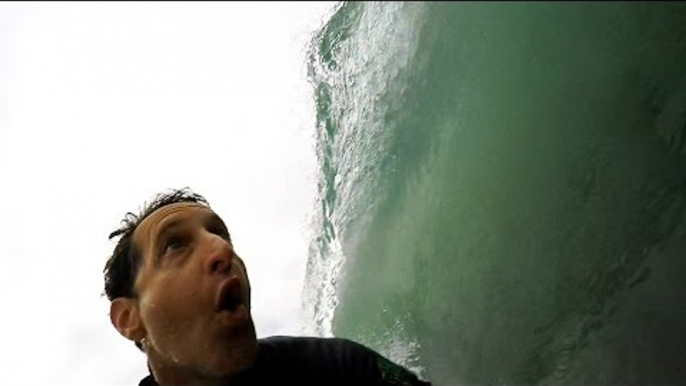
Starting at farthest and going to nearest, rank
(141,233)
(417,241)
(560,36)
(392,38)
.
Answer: (417,241)
(392,38)
(560,36)
(141,233)

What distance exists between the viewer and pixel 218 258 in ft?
4.04

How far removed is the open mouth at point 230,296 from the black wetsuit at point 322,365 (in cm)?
11

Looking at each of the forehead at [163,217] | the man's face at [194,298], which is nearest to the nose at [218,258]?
the man's face at [194,298]

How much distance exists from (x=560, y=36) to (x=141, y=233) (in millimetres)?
1347

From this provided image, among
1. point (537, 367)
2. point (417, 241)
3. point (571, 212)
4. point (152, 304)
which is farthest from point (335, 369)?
point (417, 241)

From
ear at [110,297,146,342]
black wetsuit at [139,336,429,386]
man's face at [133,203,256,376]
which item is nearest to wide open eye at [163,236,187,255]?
man's face at [133,203,256,376]

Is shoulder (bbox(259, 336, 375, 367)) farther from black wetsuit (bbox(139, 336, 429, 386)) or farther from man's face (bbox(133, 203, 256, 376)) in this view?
man's face (bbox(133, 203, 256, 376))

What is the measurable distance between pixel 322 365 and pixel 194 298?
27 centimetres

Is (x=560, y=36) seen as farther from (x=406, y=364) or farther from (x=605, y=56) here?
(x=406, y=364)

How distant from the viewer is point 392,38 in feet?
7.30

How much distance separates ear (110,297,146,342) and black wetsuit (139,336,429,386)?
89 millimetres

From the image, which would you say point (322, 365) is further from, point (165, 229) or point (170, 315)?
point (165, 229)

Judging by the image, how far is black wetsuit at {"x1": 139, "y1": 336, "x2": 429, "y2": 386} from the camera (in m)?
1.25

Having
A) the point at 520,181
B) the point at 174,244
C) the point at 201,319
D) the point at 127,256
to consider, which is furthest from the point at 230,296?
the point at 520,181
